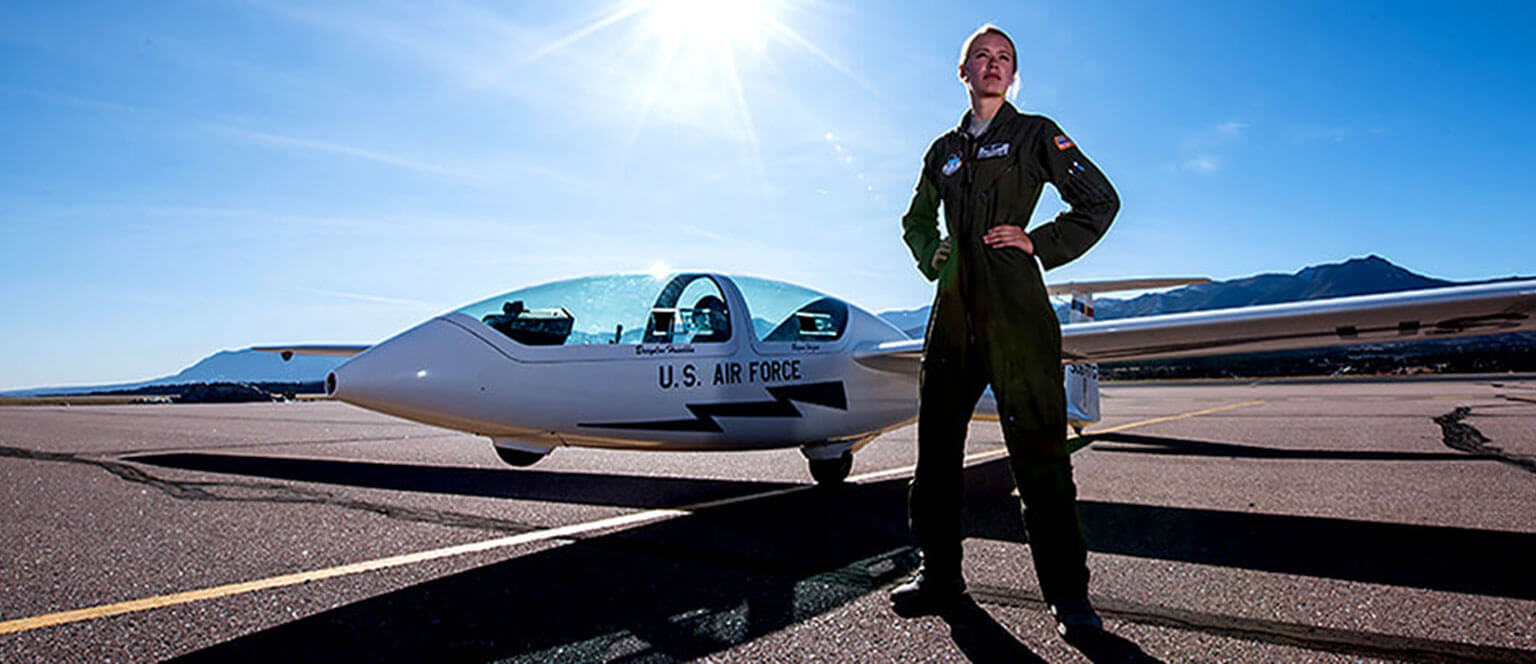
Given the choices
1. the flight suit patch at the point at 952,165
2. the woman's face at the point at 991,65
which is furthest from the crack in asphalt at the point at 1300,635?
the woman's face at the point at 991,65

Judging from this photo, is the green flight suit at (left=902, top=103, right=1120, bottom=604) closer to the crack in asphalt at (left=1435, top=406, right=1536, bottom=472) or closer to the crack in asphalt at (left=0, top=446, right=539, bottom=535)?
the crack in asphalt at (left=0, top=446, right=539, bottom=535)

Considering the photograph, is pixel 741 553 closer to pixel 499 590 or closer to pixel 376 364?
pixel 499 590

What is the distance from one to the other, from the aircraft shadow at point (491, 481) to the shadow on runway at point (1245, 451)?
208 inches

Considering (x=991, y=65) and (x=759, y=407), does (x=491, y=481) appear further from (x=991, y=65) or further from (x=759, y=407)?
(x=991, y=65)

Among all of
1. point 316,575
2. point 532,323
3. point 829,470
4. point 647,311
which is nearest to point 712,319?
point 647,311

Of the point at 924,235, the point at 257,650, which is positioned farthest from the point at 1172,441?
the point at 257,650

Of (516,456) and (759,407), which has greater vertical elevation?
(759,407)

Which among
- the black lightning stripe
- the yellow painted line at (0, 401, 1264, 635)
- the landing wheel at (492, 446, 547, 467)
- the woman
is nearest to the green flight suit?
the woman

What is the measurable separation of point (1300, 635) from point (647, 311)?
4128 mm

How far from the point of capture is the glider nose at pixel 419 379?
4582mm

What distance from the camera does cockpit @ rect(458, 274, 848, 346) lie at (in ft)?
16.7

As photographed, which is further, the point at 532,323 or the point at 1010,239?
the point at 532,323

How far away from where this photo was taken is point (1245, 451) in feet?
28.9

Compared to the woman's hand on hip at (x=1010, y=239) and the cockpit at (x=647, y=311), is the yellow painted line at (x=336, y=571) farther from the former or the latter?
the woman's hand on hip at (x=1010, y=239)
